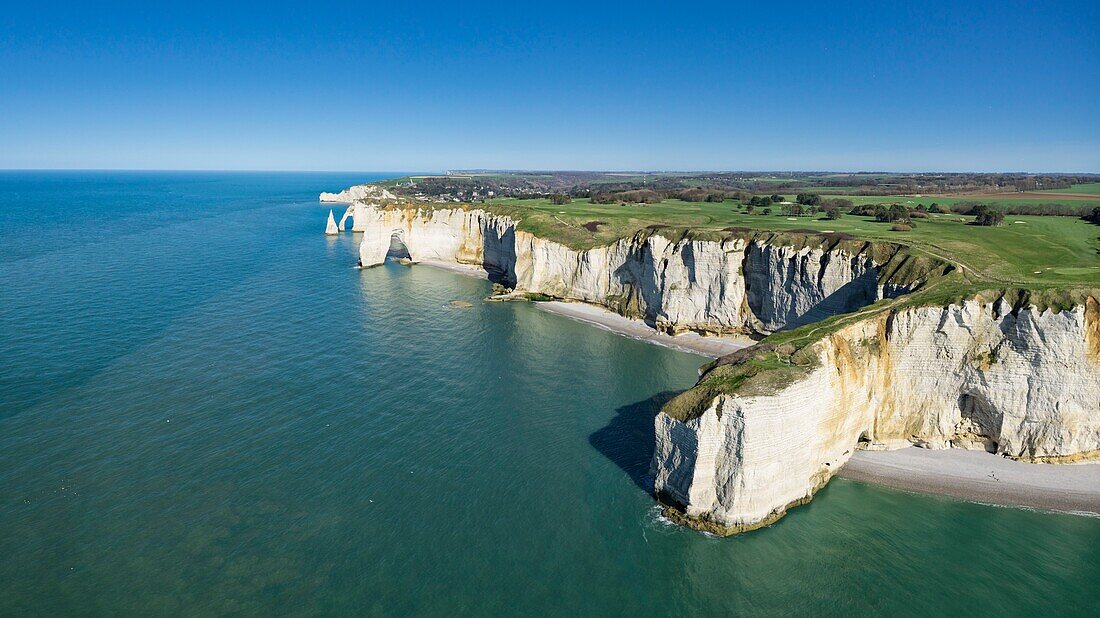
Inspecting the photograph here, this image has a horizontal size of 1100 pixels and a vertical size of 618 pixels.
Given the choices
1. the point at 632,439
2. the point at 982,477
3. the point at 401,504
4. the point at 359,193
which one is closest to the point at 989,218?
the point at 982,477

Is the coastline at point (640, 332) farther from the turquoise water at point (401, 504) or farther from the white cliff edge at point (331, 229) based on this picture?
the white cliff edge at point (331, 229)

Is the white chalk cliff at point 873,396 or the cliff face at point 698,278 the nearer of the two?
the white chalk cliff at point 873,396

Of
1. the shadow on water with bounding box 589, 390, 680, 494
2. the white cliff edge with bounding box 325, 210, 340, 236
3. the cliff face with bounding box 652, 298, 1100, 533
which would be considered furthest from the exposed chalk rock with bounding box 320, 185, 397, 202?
the cliff face with bounding box 652, 298, 1100, 533

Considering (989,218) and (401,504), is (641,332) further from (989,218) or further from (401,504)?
(989,218)

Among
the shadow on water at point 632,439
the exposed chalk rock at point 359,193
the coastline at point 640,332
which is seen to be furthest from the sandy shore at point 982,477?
the exposed chalk rock at point 359,193

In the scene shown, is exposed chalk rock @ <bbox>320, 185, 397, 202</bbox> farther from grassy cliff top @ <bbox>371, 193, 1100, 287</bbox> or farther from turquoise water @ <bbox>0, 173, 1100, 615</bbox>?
turquoise water @ <bbox>0, 173, 1100, 615</bbox>

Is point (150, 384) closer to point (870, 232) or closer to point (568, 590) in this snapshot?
point (568, 590)
